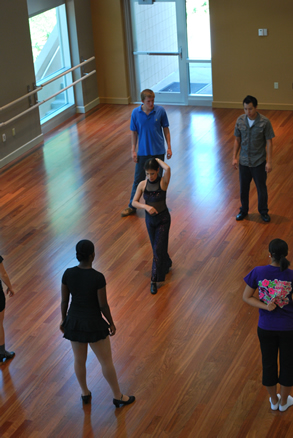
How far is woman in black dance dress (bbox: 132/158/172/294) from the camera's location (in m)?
5.28

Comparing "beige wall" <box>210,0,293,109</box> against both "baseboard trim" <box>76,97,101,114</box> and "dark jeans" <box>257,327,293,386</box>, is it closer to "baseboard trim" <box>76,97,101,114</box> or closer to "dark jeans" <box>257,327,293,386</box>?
"baseboard trim" <box>76,97,101,114</box>

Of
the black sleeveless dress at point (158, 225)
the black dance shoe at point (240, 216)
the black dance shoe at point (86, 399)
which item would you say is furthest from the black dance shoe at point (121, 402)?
the black dance shoe at point (240, 216)

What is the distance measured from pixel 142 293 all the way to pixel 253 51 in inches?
255

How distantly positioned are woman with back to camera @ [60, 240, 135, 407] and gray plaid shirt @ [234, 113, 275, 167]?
10.7ft

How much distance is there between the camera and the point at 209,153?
9062 millimetres

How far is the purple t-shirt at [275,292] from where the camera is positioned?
3.54m

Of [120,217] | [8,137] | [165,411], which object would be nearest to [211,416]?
[165,411]

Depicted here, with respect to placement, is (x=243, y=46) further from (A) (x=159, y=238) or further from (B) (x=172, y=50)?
(A) (x=159, y=238)

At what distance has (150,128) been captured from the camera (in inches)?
268

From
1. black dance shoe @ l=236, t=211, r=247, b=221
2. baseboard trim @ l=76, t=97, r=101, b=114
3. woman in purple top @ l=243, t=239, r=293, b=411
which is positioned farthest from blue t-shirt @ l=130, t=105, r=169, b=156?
baseboard trim @ l=76, t=97, r=101, b=114

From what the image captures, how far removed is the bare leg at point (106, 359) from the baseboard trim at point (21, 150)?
586cm

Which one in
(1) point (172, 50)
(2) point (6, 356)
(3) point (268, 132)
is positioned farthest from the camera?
(1) point (172, 50)

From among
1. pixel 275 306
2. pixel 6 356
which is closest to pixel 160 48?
pixel 6 356

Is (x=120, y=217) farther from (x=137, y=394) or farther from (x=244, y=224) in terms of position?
(x=137, y=394)
